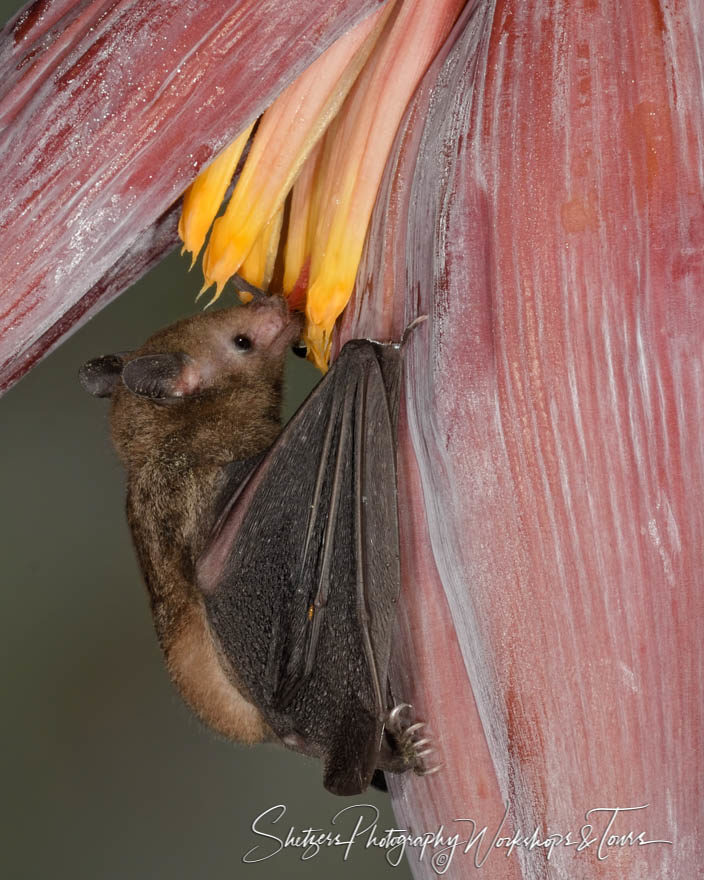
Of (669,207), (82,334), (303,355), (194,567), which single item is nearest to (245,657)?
(194,567)

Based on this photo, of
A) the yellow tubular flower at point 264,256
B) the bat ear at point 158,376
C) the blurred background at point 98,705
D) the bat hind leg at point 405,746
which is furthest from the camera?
the blurred background at point 98,705

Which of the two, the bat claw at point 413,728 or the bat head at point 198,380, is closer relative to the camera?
the bat claw at point 413,728

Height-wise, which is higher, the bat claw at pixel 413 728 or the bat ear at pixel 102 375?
the bat ear at pixel 102 375

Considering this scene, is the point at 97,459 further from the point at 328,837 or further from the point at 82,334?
the point at 328,837

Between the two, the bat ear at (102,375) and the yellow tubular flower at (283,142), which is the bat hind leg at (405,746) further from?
the bat ear at (102,375)

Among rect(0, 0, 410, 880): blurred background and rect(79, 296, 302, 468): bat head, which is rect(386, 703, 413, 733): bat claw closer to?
rect(79, 296, 302, 468): bat head

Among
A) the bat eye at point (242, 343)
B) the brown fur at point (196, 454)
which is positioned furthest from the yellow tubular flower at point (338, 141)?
the bat eye at point (242, 343)
